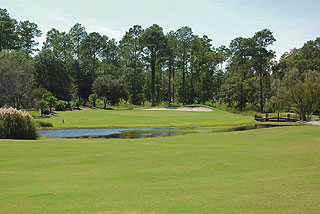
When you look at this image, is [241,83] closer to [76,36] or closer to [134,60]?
[134,60]

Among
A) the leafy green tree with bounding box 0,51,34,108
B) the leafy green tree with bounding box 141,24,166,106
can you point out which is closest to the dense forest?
the leafy green tree with bounding box 141,24,166,106

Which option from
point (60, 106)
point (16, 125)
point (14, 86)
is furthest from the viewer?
point (60, 106)

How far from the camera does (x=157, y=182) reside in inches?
404

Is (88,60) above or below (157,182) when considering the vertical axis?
above

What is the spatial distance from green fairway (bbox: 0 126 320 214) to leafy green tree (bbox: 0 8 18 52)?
90.0 m

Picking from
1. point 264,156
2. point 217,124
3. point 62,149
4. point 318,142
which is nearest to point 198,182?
point 264,156

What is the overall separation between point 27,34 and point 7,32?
1042cm

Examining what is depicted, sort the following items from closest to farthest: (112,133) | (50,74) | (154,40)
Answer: (112,133)
(50,74)
(154,40)

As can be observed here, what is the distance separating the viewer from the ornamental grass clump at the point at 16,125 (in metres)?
26.5

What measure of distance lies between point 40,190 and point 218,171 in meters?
6.34

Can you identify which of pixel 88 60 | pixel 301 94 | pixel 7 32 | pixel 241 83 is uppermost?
pixel 7 32

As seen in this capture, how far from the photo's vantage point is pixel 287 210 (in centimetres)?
697

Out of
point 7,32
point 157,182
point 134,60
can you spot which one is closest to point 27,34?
point 7,32

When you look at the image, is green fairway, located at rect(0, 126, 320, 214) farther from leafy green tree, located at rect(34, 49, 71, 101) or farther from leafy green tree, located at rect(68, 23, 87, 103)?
leafy green tree, located at rect(68, 23, 87, 103)
